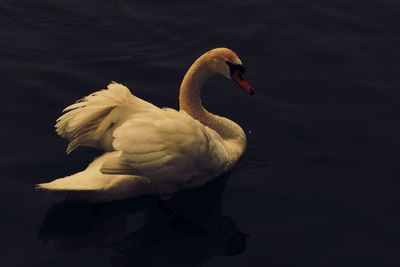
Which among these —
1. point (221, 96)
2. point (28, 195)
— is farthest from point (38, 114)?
point (221, 96)

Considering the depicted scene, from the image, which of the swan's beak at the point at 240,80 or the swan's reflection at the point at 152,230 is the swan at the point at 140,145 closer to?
the swan's beak at the point at 240,80

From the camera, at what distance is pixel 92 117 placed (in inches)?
373

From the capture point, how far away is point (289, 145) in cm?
1100

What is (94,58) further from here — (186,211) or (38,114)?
(186,211)

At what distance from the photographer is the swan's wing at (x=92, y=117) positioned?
9.44 meters

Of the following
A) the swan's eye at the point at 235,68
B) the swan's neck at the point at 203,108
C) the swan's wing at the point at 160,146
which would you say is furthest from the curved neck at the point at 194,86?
the swan's wing at the point at 160,146

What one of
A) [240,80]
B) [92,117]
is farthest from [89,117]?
[240,80]

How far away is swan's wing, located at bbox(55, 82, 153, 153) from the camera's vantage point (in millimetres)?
9438

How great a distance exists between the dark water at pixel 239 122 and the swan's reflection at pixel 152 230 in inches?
0.8

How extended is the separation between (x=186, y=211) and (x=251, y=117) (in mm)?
2670

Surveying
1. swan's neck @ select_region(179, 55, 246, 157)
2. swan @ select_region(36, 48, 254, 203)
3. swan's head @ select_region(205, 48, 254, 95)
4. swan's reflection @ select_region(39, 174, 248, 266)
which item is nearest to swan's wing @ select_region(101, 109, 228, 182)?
swan @ select_region(36, 48, 254, 203)

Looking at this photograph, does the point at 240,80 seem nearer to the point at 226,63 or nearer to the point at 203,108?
the point at 226,63

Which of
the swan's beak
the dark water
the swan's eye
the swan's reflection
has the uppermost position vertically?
the swan's eye

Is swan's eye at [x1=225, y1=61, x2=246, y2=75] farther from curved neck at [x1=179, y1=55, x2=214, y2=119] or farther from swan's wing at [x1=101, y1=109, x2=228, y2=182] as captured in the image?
swan's wing at [x1=101, y1=109, x2=228, y2=182]
